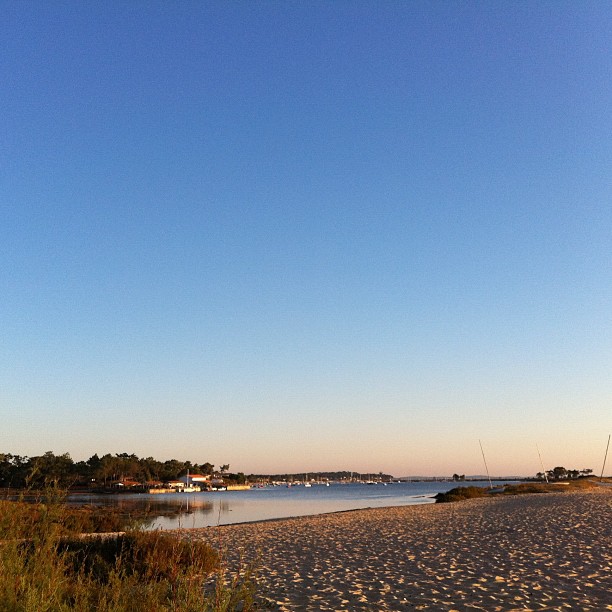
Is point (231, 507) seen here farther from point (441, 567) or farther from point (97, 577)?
point (97, 577)

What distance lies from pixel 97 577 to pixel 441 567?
7.83m

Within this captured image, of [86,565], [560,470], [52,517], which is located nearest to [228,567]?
[86,565]

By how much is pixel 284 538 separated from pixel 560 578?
13.0m

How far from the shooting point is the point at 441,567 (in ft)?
44.6

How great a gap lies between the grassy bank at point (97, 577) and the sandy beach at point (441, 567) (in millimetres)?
675

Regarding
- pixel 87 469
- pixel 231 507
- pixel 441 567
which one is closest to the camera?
pixel 441 567

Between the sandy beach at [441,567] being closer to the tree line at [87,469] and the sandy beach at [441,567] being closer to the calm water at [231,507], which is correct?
the calm water at [231,507]

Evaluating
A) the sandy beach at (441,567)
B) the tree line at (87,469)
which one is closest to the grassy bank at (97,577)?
the sandy beach at (441,567)

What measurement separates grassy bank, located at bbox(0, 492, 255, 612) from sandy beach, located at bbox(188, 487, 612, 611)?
2.22ft

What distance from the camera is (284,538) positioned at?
74.5ft

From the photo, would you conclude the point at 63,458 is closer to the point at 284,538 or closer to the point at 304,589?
the point at 284,538

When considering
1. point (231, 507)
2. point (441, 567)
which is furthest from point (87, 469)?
point (441, 567)

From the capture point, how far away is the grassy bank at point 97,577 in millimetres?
5770

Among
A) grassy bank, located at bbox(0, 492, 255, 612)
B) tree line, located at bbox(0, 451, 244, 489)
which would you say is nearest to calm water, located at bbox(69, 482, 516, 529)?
grassy bank, located at bbox(0, 492, 255, 612)
